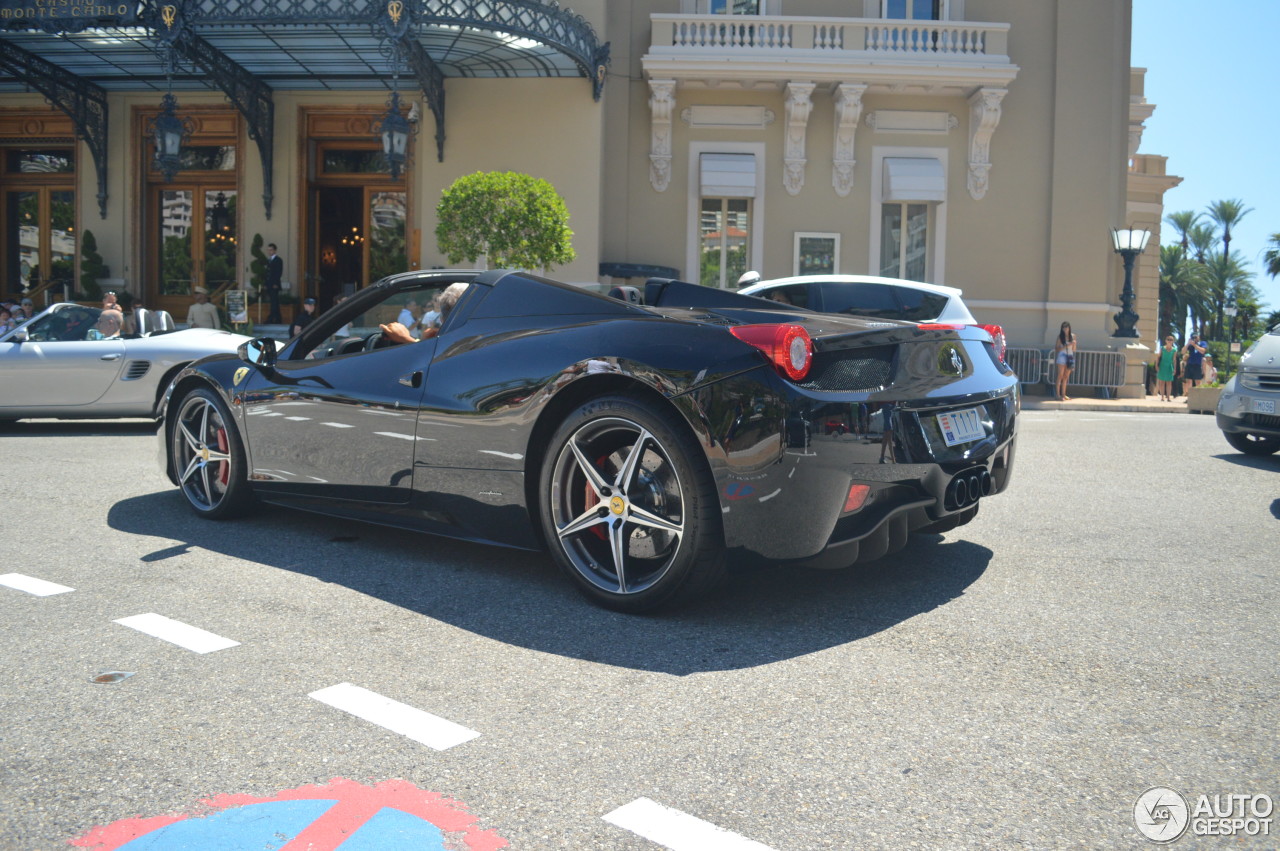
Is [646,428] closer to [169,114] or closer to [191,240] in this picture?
[169,114]

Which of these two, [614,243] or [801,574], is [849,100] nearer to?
[614,243]

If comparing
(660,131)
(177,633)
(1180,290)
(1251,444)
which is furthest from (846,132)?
(1180,290)

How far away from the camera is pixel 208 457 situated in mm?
5742

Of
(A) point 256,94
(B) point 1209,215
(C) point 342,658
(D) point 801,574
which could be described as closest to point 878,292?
(D) point 801,574

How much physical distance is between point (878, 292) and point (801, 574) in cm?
709

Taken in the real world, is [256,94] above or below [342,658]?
above

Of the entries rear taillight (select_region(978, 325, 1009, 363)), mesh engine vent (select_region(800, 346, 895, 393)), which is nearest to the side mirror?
mesh engine vent (select_region(800, 346, 895, 393))

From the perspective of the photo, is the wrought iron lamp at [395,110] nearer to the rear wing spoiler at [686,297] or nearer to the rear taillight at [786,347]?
the rear wing spoiler at [686,297]

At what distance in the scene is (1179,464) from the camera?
8.95 meters

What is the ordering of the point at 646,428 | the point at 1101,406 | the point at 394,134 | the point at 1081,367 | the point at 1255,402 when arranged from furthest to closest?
the point at 1081,367 → the point at 1101,406 → the point at 394,134 → the point at 1255,402 → the point at 646,428

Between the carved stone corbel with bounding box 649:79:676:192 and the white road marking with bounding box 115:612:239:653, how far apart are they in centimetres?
1855

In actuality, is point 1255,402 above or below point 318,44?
below

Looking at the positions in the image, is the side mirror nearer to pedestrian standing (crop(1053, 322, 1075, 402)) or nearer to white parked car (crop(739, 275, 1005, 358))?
white parked car (crop(739, 275, 1005, 358))

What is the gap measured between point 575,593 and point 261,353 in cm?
233
